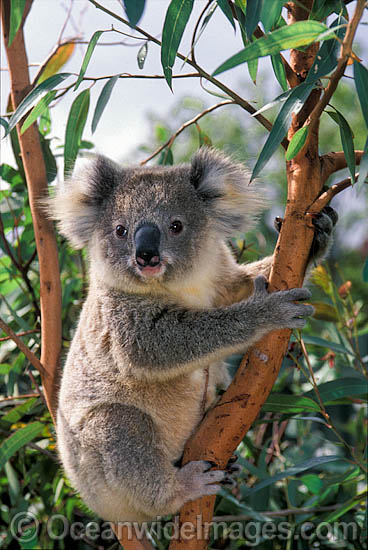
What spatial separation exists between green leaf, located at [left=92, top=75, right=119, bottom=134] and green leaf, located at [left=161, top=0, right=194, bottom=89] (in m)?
0.27

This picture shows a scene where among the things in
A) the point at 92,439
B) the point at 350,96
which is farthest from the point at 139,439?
the point at 350,96

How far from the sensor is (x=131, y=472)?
6.00ft

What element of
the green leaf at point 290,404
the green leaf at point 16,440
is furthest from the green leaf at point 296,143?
the green leaf at point 16,440

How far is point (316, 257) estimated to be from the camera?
1.79 metres

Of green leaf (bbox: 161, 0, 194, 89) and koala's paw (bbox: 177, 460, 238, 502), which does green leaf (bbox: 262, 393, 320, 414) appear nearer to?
koala's paw (bbox: 177, 460, 238, 502)

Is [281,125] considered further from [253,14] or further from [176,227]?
[176,227]

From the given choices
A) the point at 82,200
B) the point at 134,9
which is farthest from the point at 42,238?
the point at 134,9

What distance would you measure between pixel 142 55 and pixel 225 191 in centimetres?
54

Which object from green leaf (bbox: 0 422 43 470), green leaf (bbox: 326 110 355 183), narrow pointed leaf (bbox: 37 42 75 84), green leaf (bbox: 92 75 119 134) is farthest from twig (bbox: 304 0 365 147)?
narrow pointed leaf (bbox: 37 42 75 84)

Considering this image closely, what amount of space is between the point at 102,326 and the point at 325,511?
111cm

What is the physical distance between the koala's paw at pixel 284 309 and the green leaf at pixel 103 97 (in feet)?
2.19

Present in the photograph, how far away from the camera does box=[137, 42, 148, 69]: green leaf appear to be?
1628 millimetres

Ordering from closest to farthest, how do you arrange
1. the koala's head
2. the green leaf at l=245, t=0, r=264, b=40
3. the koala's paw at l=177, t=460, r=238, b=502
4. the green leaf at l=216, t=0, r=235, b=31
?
the green leaf at l=245, t=0, r=264, b=40 → the green leaf at l=216, t=0, r=235, b=31 → the koala's paw at l=177, t=460, r=238, b=502 → the koala's head

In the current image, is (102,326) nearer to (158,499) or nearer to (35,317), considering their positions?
(158,499)
